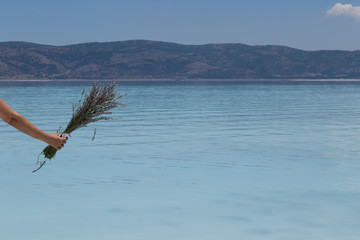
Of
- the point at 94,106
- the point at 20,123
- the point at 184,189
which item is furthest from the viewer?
the point at 184,189

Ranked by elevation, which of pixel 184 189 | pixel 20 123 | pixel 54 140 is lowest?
pixel 184 189

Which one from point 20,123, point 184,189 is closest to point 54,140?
point 20,123

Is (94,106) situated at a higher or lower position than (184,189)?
higher

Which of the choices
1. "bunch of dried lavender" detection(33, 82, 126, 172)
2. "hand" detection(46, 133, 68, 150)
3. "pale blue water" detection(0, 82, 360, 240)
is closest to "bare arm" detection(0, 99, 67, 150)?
"hand" detection(46, 133, 68, 150)

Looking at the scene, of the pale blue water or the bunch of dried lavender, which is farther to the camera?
the pale blue water

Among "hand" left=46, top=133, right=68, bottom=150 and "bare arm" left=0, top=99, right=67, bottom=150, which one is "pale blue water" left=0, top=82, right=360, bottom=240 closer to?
"hand" left=46, top=133, right=68, bottom=150

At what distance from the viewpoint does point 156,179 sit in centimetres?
1141

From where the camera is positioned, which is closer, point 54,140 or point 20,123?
point 20,123

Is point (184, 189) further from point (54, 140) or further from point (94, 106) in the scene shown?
point (54, 140)

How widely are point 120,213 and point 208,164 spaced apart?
518 cm

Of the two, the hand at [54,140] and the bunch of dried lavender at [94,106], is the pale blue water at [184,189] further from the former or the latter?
the hand at [54,140]

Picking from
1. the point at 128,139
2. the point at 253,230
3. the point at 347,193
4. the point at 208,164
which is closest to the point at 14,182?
the point at 208,164

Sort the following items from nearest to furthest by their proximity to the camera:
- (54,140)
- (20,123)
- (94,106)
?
(20,123), (54,140), (94,106)

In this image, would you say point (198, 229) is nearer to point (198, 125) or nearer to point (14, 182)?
point (14, 182)
